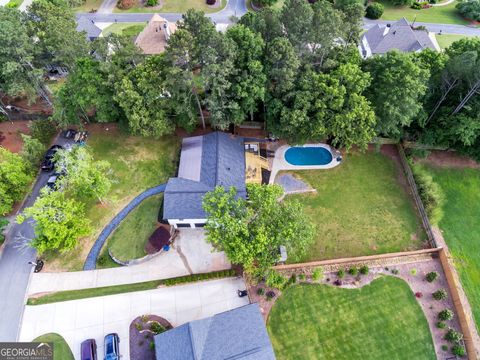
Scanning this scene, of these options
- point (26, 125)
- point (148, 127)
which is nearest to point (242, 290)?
point (148, 127)

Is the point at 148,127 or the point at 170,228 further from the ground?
the point at 148,127

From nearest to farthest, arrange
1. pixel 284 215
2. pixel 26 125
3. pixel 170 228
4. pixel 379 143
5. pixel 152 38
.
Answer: pixel 284 215
pixel 170 228
pixel 379 143
pixel 26 125
pixel 152 38

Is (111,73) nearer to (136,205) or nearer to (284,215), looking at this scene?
(136,205)

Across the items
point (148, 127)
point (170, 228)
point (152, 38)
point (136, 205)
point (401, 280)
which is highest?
point (152, 38)

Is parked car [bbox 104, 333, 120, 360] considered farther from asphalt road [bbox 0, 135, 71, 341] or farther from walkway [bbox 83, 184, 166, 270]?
asphalt road [bbox 0, 135, 71, 341]

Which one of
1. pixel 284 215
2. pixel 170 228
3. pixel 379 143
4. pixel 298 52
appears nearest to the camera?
pixel 284 215

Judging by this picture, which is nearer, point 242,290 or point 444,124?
point 242,290

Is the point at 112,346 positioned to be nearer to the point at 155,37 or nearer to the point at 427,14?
the point at 155,37
